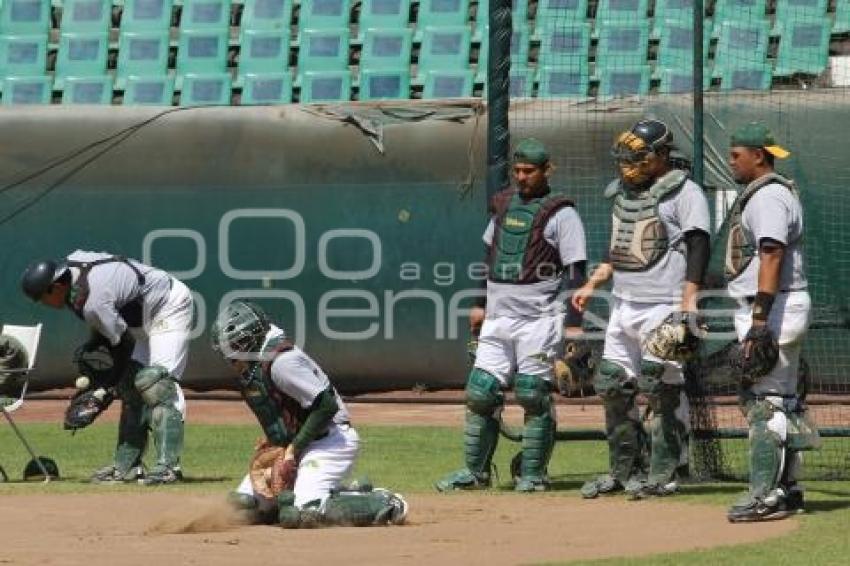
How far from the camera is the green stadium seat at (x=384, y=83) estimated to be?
2181 cm

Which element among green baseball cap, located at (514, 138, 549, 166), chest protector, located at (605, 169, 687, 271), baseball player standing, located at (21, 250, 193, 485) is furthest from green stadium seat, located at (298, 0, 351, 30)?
chest protector, located at (605, 169, 687, 271)

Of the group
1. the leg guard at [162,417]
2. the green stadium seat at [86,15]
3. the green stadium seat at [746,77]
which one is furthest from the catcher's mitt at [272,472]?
the green stadium seat at [86,15]

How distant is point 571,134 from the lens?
16.7m

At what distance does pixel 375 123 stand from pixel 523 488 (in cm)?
741

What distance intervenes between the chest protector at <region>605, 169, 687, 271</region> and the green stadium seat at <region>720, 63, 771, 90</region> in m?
9.45

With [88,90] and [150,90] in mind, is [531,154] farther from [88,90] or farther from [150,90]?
[88,90]

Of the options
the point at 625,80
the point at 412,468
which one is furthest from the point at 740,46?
the point at 412,468

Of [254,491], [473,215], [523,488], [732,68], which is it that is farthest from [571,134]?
[254,491]

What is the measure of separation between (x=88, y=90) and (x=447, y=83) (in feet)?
14.2

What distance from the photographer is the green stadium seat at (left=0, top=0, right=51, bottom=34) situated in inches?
930

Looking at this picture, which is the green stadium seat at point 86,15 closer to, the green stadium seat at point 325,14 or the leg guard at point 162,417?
the green stadium seat at point 325,14

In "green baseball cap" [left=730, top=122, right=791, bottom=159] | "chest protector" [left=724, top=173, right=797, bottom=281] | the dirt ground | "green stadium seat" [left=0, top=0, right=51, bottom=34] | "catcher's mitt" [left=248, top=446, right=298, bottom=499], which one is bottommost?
the dirt ground

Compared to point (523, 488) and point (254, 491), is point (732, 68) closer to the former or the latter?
point (523, 488)

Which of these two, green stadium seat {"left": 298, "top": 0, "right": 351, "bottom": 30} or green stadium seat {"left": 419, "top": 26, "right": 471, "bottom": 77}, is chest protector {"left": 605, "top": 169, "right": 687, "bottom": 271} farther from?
green stadium seat {"left": 298, "top": 0, "right": 351, "bottom": 30}
